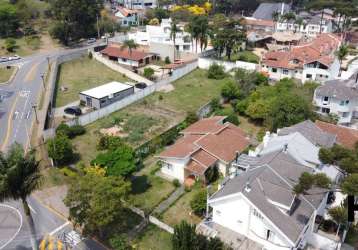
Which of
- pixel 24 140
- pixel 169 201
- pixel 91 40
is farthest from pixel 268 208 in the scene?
pixel 91 40

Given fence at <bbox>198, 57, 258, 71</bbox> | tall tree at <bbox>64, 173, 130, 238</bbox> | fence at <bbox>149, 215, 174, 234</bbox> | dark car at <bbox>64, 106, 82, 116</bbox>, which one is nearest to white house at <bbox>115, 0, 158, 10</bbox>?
fence at <bbox>198, 57, 258, 71</bbox>

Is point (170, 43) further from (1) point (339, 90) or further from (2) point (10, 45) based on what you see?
(1) point (339, 90)

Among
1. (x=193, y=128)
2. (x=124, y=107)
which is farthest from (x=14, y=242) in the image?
(x=124, y=107)

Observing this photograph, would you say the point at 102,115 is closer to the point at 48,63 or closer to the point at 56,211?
the point at 56,211

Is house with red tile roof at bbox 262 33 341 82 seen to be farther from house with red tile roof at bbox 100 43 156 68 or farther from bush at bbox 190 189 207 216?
Answer: bush at bbox 190 189 207 216

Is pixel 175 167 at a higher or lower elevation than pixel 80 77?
lower

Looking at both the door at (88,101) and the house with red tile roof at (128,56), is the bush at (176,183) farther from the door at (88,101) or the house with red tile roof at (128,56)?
the house with red tile roof at (128,56)
